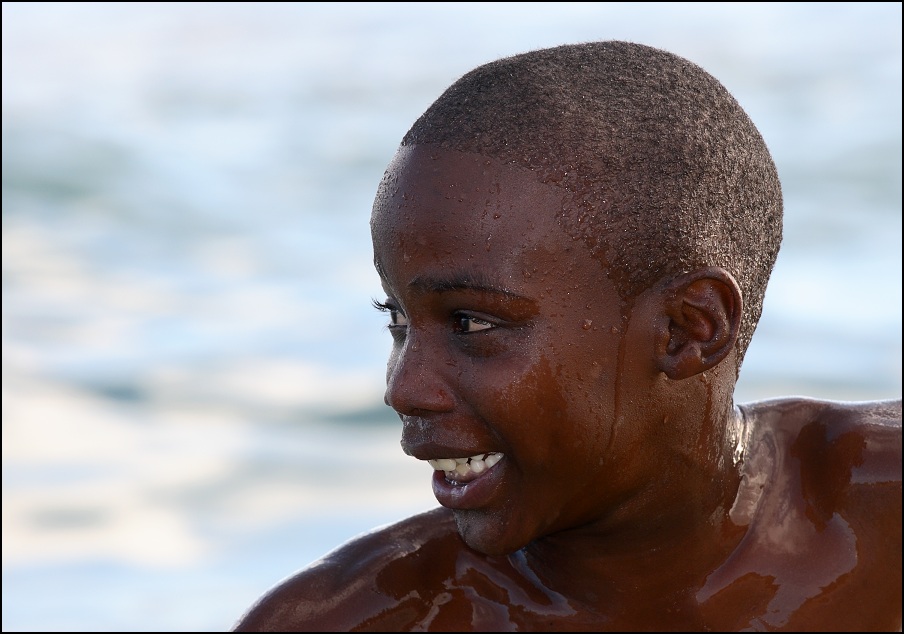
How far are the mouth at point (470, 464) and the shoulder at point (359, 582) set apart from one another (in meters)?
0.34

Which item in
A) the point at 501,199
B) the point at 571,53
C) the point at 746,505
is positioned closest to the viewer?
the point at 501,199

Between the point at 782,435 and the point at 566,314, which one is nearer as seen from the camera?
the point at 566,314

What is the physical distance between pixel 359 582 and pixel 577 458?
20.2 inches

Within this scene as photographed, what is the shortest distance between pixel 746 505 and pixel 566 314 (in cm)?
60

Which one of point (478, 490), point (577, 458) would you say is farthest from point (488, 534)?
point (577, 458)

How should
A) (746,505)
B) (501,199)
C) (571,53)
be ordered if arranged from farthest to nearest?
(746,505)
(571,53)
(501,199)

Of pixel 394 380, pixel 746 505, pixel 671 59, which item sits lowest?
pixel 746 505

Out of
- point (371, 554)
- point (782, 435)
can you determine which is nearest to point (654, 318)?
point (782, 435)

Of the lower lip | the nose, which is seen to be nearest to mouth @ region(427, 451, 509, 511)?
the lower lip

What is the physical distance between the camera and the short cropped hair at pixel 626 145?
7.78 ft

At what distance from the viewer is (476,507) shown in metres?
2.48

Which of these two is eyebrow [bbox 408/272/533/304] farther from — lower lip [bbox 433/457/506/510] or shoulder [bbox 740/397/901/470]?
shoulder [bbox 740/397/901/470]

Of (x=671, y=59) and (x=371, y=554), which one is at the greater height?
(x=671, y=59)

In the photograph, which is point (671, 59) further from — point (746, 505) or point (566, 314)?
point (746, 505)
